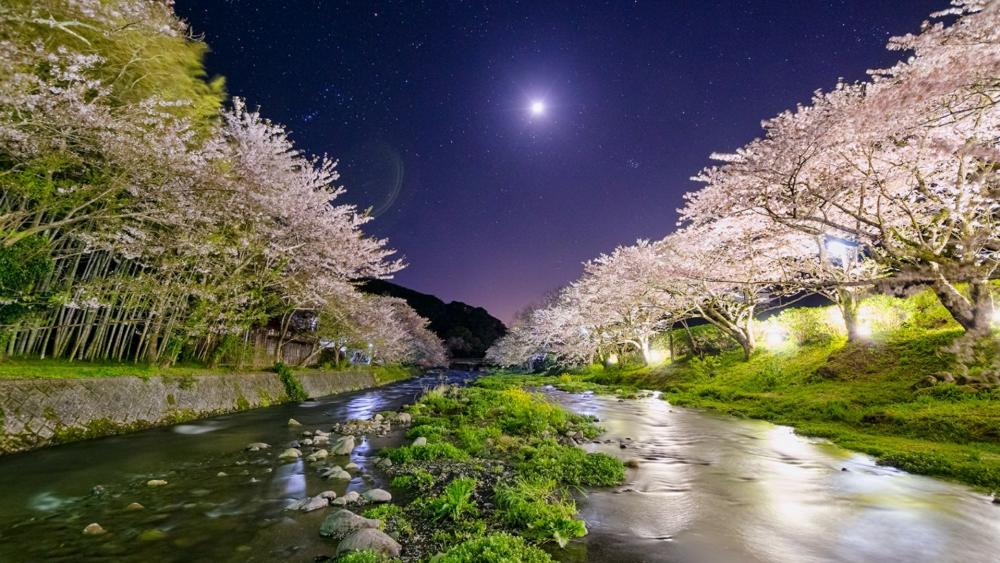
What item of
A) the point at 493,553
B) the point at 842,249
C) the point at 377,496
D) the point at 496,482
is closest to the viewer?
the point at 493,553

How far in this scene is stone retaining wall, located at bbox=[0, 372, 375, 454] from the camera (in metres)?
10.5

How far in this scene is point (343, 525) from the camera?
20.4 feet

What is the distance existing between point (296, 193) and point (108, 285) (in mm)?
10659

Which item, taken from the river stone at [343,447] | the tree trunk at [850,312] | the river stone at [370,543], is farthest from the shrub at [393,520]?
the tree trunk at [850,312]

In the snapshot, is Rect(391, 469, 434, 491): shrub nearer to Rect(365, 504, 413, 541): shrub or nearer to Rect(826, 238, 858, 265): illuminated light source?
Rect(365, 504, 413, 541): shrub

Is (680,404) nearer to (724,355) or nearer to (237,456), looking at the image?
(724,355)

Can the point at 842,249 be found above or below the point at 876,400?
above

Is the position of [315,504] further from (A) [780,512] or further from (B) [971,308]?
(B) [971,308]

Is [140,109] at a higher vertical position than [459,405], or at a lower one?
higher

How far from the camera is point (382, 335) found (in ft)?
148

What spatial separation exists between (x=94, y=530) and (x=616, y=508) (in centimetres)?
836

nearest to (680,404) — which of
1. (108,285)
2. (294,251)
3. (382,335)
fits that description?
(294,251)

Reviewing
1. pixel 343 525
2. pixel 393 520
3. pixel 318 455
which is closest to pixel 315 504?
pixel 343 525

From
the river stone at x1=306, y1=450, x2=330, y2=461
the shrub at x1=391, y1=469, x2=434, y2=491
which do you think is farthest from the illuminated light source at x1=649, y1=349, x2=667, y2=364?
the shrub at x1=391, y1=469, x2=434, y2=491
